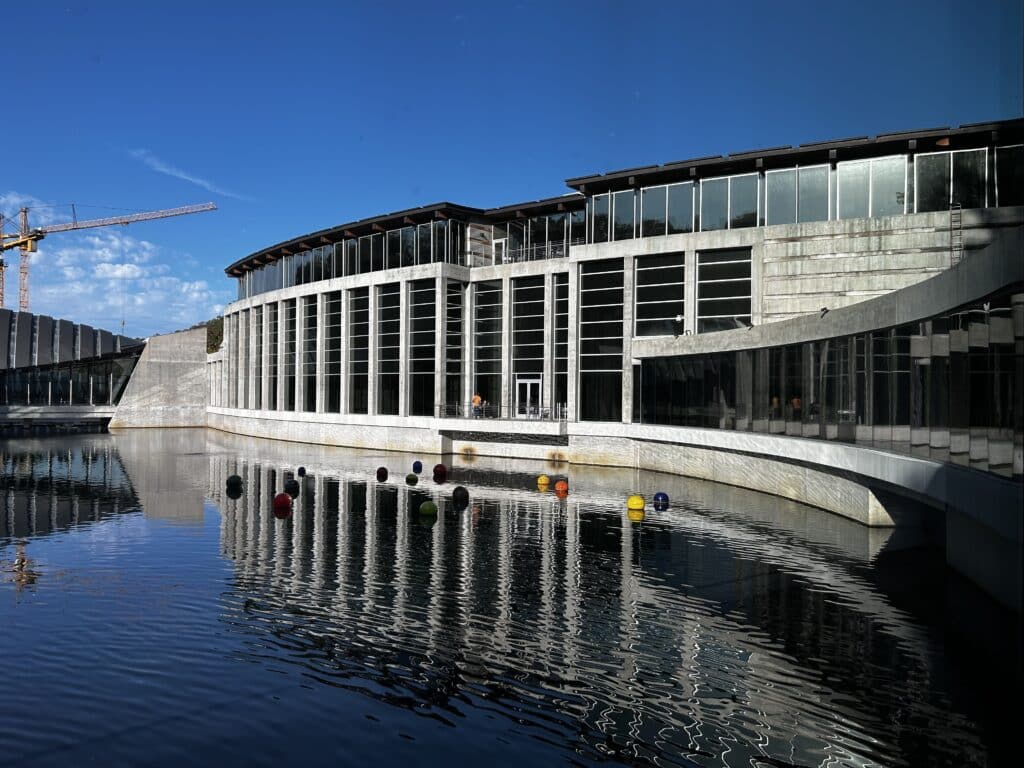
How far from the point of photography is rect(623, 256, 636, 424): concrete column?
53156 millimetres

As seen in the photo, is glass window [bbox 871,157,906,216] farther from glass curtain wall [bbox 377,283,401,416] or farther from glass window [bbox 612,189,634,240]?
glass curtain wall [bbox 377,283,401,416]

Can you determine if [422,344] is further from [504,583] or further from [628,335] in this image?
[504,583]

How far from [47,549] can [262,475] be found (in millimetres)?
22001

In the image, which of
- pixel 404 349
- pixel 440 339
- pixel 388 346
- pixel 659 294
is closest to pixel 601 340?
pixel 659 294

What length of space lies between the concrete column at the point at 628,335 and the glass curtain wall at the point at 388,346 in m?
21.3

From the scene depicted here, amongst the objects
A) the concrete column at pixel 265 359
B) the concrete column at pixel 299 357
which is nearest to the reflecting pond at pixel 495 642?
the concrete column at pixel 299 357

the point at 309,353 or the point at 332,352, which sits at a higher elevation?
the point at 309,353

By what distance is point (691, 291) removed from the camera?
167 ft

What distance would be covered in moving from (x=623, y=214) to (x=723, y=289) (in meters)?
9.34

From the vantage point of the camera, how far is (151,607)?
19.1 m

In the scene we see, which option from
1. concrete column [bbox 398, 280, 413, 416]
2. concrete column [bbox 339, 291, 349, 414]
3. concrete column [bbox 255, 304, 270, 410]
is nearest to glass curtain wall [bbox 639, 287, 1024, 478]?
concrete column [bbox 398, 280, 413, 416]

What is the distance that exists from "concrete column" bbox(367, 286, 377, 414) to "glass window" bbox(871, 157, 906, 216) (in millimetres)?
40039

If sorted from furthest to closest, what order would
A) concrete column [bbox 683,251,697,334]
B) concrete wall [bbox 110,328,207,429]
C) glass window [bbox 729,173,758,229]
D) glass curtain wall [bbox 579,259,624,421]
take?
concrete wall [bbox 110,328,207,429], glass curtain wall [bbox 579,259,624,421], concrete column [bbox 683,251,697,334], glass window [bbox 729,173,758,229]

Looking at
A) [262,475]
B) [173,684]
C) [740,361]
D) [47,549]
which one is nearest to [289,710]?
[173,684]
